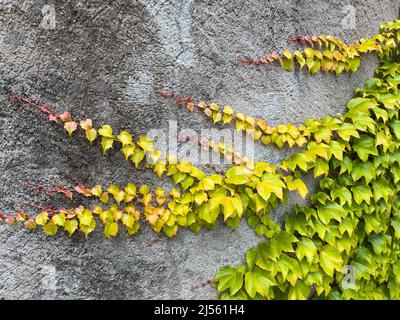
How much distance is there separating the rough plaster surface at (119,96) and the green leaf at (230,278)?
5 centimetres

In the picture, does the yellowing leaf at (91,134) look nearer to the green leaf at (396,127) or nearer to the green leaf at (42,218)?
the green leaf at (42,218)

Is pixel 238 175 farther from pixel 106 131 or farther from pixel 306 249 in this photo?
pixel 106 131

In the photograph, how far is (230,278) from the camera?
1918 mm

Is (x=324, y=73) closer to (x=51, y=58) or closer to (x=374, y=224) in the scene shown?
(x=374, y=224)

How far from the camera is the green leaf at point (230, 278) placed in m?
1.89

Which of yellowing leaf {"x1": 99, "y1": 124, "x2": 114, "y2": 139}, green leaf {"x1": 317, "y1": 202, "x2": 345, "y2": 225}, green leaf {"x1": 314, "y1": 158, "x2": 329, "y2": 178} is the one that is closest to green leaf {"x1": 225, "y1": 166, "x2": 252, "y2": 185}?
green leaf {"x1": 314, "y1": 158, "x2": 329, "y2": 178}

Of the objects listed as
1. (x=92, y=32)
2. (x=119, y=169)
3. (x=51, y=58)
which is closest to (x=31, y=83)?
(x=51, y=58)

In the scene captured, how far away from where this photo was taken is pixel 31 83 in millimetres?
1575

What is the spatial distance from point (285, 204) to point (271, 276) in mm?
422

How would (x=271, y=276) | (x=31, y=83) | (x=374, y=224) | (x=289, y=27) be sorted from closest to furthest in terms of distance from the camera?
(x=31, y=83), (x=271, y=276), (x=289, y=27), (x=374, y=224)

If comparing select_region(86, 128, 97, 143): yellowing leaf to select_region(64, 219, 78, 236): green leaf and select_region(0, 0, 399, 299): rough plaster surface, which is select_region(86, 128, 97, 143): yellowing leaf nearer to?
select_region(0, 0, 399, 299): rough plaster surface

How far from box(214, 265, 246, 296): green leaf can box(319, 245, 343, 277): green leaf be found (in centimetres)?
46

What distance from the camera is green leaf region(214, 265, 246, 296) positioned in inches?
74.5

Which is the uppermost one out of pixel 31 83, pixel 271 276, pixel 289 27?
pixel 289 27
